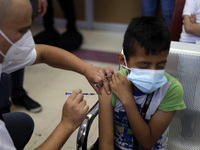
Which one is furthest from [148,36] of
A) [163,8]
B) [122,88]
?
[163,8]

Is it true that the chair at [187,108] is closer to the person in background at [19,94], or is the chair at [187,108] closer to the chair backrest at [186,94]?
the chair backrest at [186,94]

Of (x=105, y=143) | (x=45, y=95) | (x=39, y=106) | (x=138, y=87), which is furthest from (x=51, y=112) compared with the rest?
Answer: (x=138, y=87)

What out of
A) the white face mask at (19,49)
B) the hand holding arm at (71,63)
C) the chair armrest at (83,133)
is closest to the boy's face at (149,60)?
the hand holding arm at (71,63)

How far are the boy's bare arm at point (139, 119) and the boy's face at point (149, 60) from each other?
0.35ft

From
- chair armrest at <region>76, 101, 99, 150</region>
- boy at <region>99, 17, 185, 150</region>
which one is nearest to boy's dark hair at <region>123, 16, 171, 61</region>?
boy at <region>99, 17, 185, 150</region>

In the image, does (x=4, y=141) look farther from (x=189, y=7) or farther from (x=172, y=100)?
(x=189, y=7)

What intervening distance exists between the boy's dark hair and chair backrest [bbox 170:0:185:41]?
94cm

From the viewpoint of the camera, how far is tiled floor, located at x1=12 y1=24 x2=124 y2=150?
1.88 m

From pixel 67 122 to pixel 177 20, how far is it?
4.12 ft

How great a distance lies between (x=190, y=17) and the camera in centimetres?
172

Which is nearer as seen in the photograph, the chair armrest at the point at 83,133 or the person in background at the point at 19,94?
the chair armrest at the point at 83,133

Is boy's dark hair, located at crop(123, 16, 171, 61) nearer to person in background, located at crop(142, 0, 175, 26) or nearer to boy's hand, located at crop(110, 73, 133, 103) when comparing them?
boy's hand, located at crop(110, 73, 133, 103)

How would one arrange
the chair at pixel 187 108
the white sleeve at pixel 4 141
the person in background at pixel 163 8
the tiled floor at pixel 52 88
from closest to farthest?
the white sleeve at pixel 4 141 < the chair at pixel 187 108 < the tiled floor at pixel 52 88 < the person in background at pixel 163 8

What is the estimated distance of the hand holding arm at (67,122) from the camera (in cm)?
99
